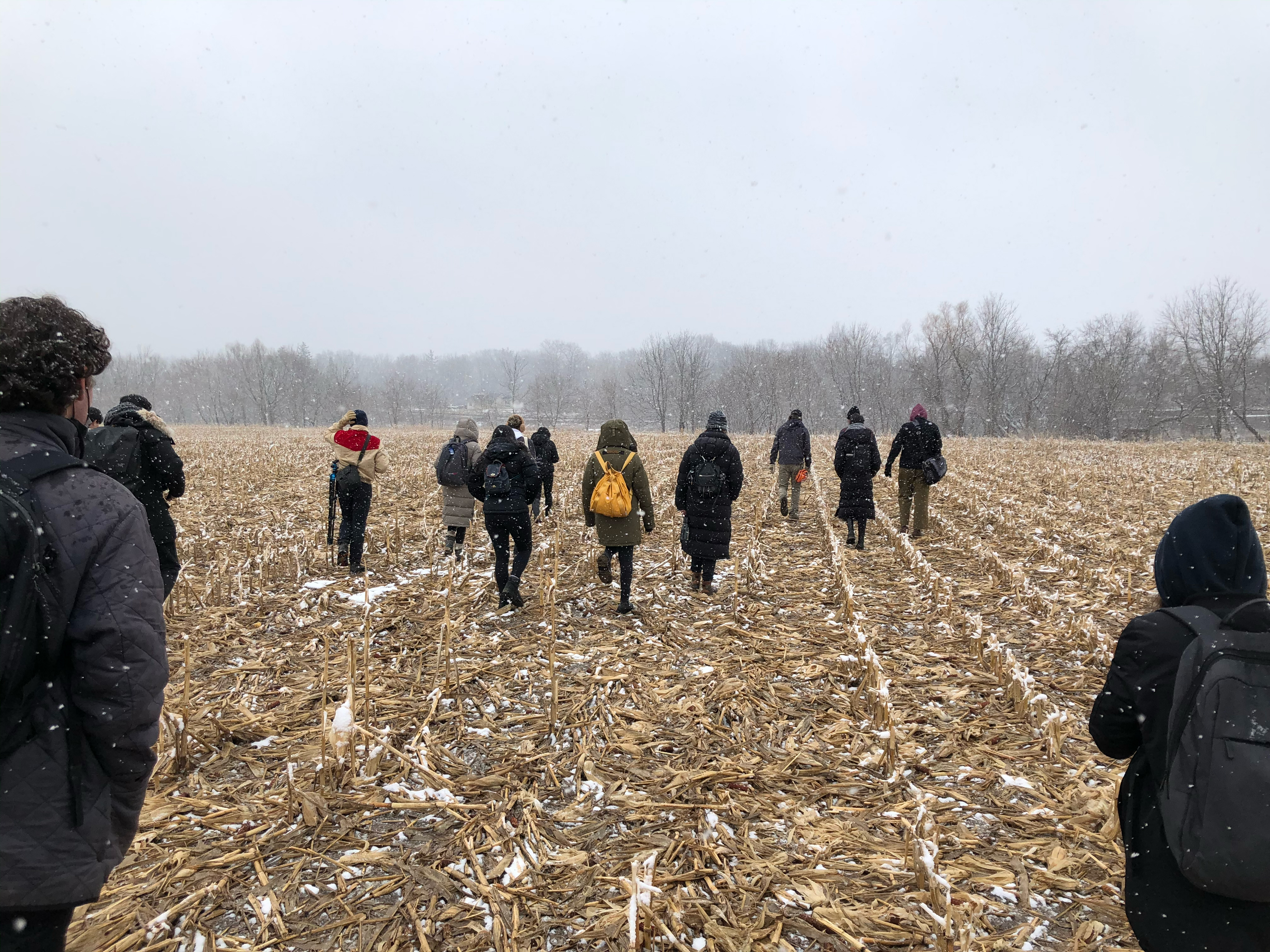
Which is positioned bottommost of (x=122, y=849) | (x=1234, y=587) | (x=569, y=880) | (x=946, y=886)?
(x=569, y=880)

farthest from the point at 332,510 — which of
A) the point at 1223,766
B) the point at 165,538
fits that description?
the point at 1223,766

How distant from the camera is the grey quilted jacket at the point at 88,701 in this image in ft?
4.84

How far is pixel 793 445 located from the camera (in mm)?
12102

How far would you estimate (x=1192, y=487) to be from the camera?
16.0 metres

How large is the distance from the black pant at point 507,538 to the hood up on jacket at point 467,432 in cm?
189

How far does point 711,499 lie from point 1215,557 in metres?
5.73

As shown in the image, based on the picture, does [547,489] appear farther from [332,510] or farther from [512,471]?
[512,471]

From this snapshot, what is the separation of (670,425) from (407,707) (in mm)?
79951

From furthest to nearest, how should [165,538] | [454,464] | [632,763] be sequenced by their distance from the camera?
[454,464], [165,538], [632,763]

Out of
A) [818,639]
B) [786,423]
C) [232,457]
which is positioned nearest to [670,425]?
[232,457]

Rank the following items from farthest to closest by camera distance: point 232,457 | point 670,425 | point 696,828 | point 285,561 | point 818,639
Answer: point 670,425 → point 232,457 → point 285,561 → point 818,639 → point 696,828

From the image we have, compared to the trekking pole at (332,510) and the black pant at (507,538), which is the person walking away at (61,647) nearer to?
the black pant at (507,538)

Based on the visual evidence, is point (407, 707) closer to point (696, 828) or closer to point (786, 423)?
point (696, 828)

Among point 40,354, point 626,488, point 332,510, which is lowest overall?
point 332,510
